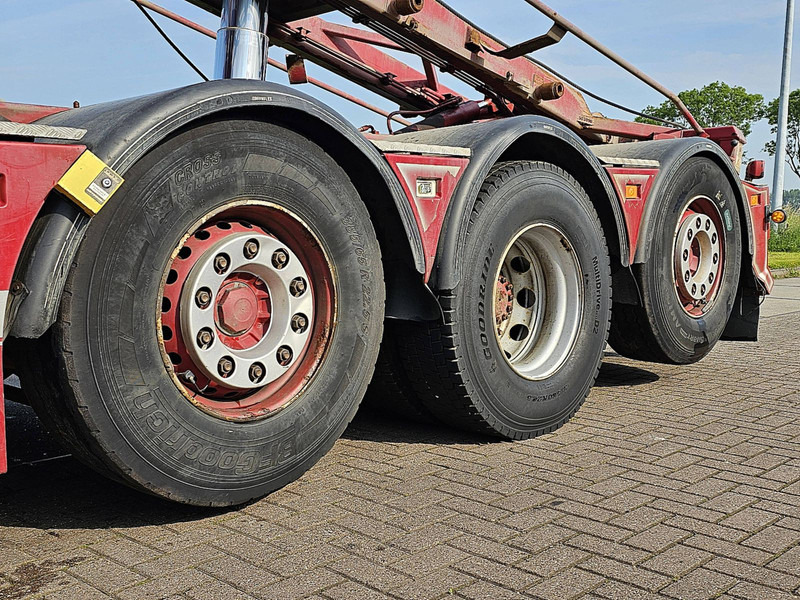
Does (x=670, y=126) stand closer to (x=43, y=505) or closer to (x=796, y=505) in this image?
(x=796, y=505)

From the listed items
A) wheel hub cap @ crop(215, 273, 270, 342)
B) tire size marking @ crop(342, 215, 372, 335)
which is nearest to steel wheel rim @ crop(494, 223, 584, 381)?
tire size marking @ crop(342, 215, 372, 335)

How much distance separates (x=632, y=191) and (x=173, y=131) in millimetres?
2905

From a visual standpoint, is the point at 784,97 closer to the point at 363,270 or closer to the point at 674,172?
the point at 674,172

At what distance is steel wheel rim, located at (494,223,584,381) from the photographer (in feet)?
14.6

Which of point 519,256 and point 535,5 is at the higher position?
point 535,5

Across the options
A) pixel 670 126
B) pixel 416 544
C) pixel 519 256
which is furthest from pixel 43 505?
pixel 670 126

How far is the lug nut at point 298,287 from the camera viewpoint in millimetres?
3227

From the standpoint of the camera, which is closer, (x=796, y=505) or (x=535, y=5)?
(x=796, y=505)

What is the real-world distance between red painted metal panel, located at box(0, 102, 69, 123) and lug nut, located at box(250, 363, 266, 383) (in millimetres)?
→ 1169

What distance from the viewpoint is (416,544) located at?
111 inches

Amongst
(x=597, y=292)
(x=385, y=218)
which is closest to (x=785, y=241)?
(x=597, y=292)

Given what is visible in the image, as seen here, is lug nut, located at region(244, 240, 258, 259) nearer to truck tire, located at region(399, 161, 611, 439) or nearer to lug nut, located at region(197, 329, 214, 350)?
lug nut, located at region(197, 329, 214, 350)

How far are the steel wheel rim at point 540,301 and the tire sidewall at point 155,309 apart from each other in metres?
1.18

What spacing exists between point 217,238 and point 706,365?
443cm
